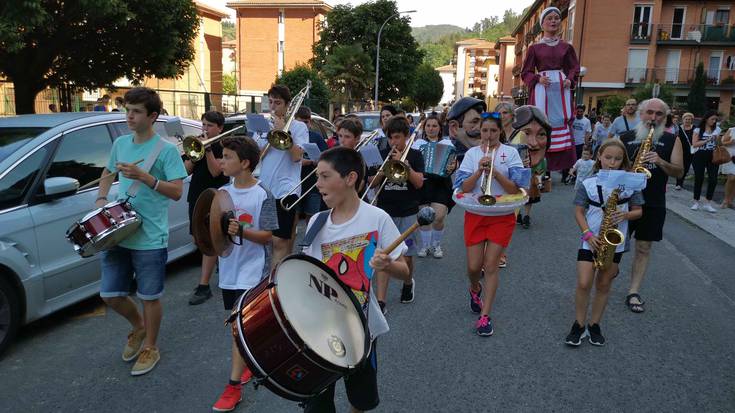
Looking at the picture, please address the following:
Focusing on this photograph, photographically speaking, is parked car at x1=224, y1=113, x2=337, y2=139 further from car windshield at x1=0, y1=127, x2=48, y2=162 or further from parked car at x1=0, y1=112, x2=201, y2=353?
car windshield at x1=0, y1=127, x2=48, y2=162

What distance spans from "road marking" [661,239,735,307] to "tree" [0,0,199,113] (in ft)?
35.1

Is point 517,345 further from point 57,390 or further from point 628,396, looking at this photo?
point 57,390

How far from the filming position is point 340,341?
91.8 inches

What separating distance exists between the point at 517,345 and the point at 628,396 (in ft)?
3.19

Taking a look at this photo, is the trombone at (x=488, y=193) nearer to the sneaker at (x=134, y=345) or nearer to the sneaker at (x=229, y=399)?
the sneaker at (x=229, y=399)

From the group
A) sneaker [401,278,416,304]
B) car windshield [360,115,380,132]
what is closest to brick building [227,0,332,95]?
car windshield [360,115,380,132]

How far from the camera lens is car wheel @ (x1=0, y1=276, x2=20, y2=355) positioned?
13.3 feet

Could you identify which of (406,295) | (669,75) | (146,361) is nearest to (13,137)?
(146,361)

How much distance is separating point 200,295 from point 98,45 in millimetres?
10789

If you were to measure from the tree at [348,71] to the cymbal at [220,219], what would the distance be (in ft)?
102

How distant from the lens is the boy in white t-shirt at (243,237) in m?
3.52

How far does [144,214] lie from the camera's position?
12.9ft

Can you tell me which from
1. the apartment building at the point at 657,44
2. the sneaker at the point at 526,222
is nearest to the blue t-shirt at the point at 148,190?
the sneaker at the point at 526,222

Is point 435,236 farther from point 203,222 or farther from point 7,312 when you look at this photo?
point 7,312
